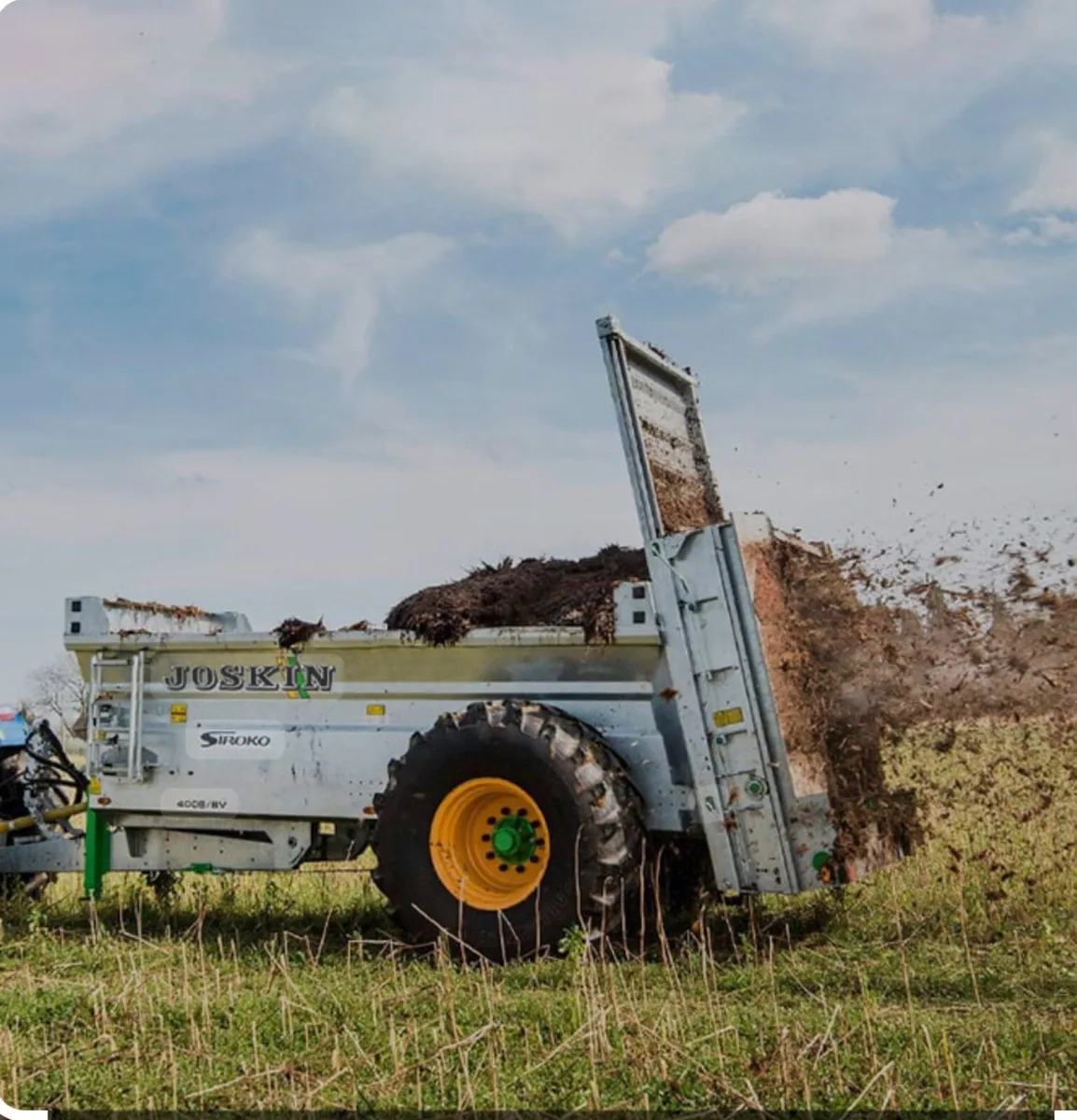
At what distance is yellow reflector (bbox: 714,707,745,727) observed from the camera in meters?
7.76

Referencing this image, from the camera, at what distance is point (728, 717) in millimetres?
7797

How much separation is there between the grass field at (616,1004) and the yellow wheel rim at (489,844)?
50 centimetres

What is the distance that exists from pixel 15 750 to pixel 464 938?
4.66m

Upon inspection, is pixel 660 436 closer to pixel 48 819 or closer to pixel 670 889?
pixel 670 889

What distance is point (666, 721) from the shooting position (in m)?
8.02

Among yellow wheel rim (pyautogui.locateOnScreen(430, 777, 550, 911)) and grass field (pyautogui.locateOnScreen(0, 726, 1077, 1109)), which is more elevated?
yellow wheel rim (pyautogui.locateOnScreen(430, 777, 550, 911))

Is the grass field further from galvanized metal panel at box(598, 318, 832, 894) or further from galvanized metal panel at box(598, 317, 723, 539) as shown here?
galvanized metal panel at box(598, 317, 723, 539)

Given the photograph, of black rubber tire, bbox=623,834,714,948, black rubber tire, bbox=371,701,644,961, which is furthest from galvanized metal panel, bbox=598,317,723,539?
black rubber tire, bbox=623,834,714,948

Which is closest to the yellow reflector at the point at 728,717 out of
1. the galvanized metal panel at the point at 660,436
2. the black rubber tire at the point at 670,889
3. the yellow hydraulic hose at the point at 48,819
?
the black rubber tire at the point at 670,889

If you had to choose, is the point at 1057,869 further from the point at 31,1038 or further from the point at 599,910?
the point at 31,1038

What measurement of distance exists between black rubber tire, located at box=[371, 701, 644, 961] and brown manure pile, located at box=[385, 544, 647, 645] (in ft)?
1.78

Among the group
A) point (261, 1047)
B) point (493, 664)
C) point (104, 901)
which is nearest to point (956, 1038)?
point (261, 1047)

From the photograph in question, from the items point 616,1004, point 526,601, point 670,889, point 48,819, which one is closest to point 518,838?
point 670,889

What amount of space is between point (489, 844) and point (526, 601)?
1.47m
